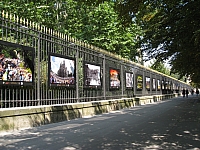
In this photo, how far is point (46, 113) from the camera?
33.8 ft

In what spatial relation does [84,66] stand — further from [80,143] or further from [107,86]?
[80,143]

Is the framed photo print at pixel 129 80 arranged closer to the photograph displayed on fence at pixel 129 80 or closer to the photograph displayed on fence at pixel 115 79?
the photograph displayed on fence at pixel 129 80

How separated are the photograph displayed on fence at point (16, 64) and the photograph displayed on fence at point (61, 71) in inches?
53.9

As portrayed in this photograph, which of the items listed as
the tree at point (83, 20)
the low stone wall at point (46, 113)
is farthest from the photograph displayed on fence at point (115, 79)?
the tree at point (83, 20)

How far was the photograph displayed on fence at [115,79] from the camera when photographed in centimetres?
1782

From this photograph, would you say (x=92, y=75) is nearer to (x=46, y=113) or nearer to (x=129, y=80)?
(x=46, y=113)

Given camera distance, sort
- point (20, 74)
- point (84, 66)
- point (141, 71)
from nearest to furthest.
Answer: point (20, 74), point (84, 66), point (141, 71)

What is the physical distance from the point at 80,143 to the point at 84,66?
7.66 metres

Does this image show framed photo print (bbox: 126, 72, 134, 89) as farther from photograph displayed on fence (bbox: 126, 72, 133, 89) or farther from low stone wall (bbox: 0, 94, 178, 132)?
low stone wall (bbox: 0, 94, 178, 132)

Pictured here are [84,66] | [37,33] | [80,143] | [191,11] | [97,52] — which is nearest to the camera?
[80,143]

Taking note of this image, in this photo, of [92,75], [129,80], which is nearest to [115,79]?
[129,80]

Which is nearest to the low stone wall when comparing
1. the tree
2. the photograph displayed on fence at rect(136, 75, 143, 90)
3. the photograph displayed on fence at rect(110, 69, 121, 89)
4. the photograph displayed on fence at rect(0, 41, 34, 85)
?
the photograph displayed on fence at rect(0, 41, 34, 85)

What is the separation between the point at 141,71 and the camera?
85.9 ft

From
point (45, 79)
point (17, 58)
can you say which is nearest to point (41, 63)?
point (45, 79)
